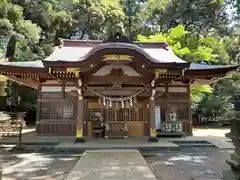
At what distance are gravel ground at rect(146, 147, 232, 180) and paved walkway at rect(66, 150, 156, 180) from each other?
38 cm

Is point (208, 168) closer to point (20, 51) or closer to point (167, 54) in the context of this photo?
point (167, 54)

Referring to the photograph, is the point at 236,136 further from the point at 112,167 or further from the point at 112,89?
the point at 112,89

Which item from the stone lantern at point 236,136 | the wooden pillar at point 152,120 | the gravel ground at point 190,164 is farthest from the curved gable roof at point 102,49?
the stone lantern at point 236,136

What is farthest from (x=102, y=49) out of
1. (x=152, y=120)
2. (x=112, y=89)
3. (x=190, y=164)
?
(x=190, y=164)

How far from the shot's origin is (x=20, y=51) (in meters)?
15.3

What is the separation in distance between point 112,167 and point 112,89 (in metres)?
3.92

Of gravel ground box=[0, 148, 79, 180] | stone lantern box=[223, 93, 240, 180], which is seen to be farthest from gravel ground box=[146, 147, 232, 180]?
gravel ground box=[0, 148, 79, 180]

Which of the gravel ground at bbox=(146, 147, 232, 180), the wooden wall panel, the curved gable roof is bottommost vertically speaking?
the gravel ground at bbox=(146, 147, 232, 180)

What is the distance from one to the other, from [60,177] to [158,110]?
559 centimetres

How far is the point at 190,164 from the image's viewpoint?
5453mm

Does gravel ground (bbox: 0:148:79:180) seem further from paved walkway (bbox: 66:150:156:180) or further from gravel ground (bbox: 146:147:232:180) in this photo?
gravel ground (bbox: 146:147:232:180)

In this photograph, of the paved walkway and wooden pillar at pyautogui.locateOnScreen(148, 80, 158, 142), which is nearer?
the paved walkway

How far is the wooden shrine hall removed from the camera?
24.1 ft

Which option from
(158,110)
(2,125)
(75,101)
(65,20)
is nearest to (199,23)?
(65,20)
